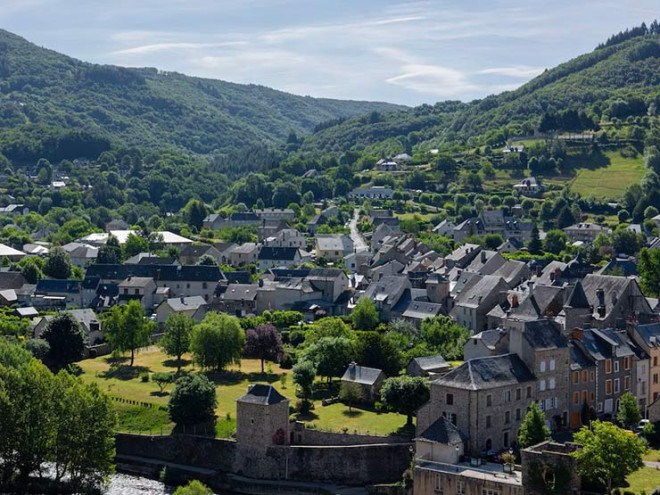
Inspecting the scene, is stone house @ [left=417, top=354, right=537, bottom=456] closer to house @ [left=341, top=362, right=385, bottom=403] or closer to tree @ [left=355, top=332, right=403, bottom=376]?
house @ [left=341, top=362, right=385, bottom=403]

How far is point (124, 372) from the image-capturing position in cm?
7912

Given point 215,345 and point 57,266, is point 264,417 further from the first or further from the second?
point 57,266

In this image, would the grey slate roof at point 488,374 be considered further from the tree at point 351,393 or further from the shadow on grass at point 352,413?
the tree at point 351,393

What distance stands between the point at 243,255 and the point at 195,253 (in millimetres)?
6177

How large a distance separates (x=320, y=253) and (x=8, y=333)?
50.7 meters

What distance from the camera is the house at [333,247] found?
430 feet

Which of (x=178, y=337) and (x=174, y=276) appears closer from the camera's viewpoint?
(x=178, y=337)

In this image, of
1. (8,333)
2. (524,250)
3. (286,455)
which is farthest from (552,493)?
(524,250)

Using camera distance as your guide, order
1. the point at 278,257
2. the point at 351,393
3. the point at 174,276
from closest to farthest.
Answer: the point at 351,393 → the point at 174,276 → the point at 278,257

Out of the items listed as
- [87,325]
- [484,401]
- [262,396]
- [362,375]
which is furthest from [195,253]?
[484,401]

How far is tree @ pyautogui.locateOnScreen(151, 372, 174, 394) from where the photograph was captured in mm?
74681

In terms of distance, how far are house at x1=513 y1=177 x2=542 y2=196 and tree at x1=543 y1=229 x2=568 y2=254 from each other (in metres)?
29.9

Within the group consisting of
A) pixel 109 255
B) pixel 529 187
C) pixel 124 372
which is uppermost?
pixel 529 187

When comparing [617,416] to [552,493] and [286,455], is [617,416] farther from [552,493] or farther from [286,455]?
[286,455]
